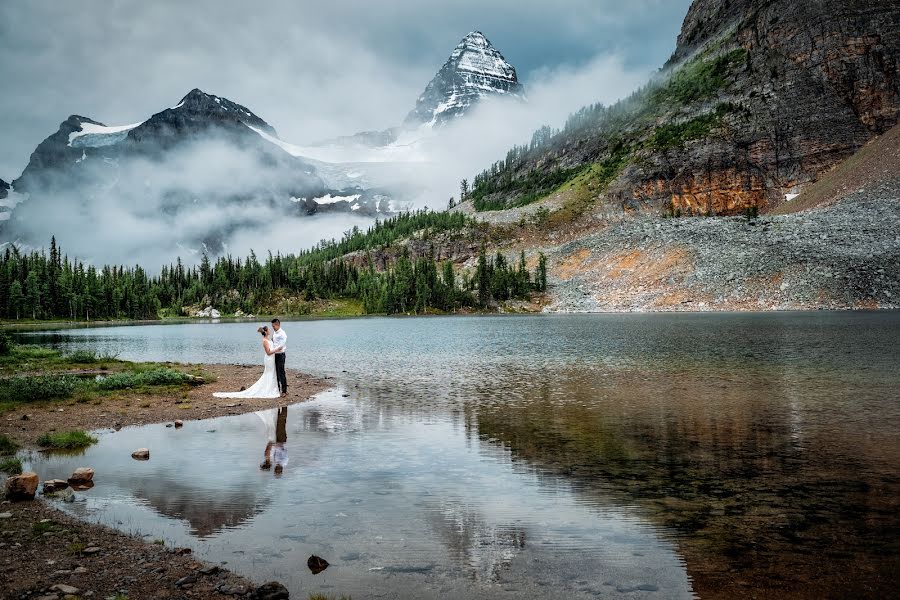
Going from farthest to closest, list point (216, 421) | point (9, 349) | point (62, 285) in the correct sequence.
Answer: point (62, 285) → point (9, 349) → point (216, 421)

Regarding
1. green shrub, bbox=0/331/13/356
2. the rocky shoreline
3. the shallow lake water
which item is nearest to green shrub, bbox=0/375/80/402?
the shallow lake water

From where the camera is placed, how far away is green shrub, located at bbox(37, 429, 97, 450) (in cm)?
1941

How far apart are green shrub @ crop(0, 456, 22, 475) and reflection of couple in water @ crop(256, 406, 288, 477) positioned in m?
6.52

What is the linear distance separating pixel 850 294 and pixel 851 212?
40189 millimetres

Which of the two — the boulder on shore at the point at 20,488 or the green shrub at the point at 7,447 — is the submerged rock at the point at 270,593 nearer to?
the boulder on shore at the point at 20,488

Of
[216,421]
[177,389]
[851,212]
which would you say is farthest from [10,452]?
[851,212]

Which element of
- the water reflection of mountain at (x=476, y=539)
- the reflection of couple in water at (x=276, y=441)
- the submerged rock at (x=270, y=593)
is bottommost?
the reflection of couple in water at (x=276, y=441)

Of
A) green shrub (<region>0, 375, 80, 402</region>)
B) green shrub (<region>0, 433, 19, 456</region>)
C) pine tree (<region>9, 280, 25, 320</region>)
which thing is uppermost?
pine tree (<region>9, 280, 25, 320</region>)

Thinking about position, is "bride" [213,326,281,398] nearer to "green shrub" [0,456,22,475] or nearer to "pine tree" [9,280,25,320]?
"green shrub" [0,456,22,475]

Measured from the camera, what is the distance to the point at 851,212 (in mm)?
149375

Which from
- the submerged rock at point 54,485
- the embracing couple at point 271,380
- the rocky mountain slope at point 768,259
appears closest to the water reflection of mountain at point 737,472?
the embracing couple at point 271,380

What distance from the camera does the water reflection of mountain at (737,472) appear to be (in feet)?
32.4

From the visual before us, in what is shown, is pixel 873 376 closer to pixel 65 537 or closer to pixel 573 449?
pixel 573 449

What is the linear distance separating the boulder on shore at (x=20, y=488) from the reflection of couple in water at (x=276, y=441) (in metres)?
5.45
